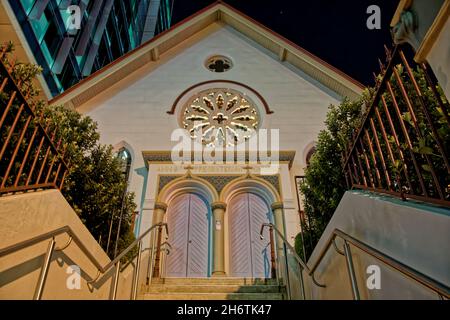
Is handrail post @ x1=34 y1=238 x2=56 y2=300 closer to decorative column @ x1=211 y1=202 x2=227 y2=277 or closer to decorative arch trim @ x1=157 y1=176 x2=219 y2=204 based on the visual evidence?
decorative column @ x1=211 y1=202 x2=227 y2=277

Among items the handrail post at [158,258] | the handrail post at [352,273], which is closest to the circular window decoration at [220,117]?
the handrail post at [158,258]

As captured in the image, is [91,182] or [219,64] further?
[219,64]

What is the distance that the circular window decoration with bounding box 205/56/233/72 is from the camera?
39.2ft

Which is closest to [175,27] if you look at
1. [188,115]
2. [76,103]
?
[188,115]

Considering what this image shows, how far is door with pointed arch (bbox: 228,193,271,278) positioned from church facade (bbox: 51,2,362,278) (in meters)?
0.02

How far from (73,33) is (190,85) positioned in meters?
8.26

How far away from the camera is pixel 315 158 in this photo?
5895 millimetres

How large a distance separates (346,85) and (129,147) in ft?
21.2

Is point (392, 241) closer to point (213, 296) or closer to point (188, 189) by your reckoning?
point (213, 296)

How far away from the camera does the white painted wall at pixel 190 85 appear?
9.97m

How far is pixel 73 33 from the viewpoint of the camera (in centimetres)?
1622

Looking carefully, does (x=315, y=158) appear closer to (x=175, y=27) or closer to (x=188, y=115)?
(x=188, y=115)

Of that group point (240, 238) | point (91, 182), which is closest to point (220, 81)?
point (240, 238)

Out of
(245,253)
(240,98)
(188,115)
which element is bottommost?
(245,253)
